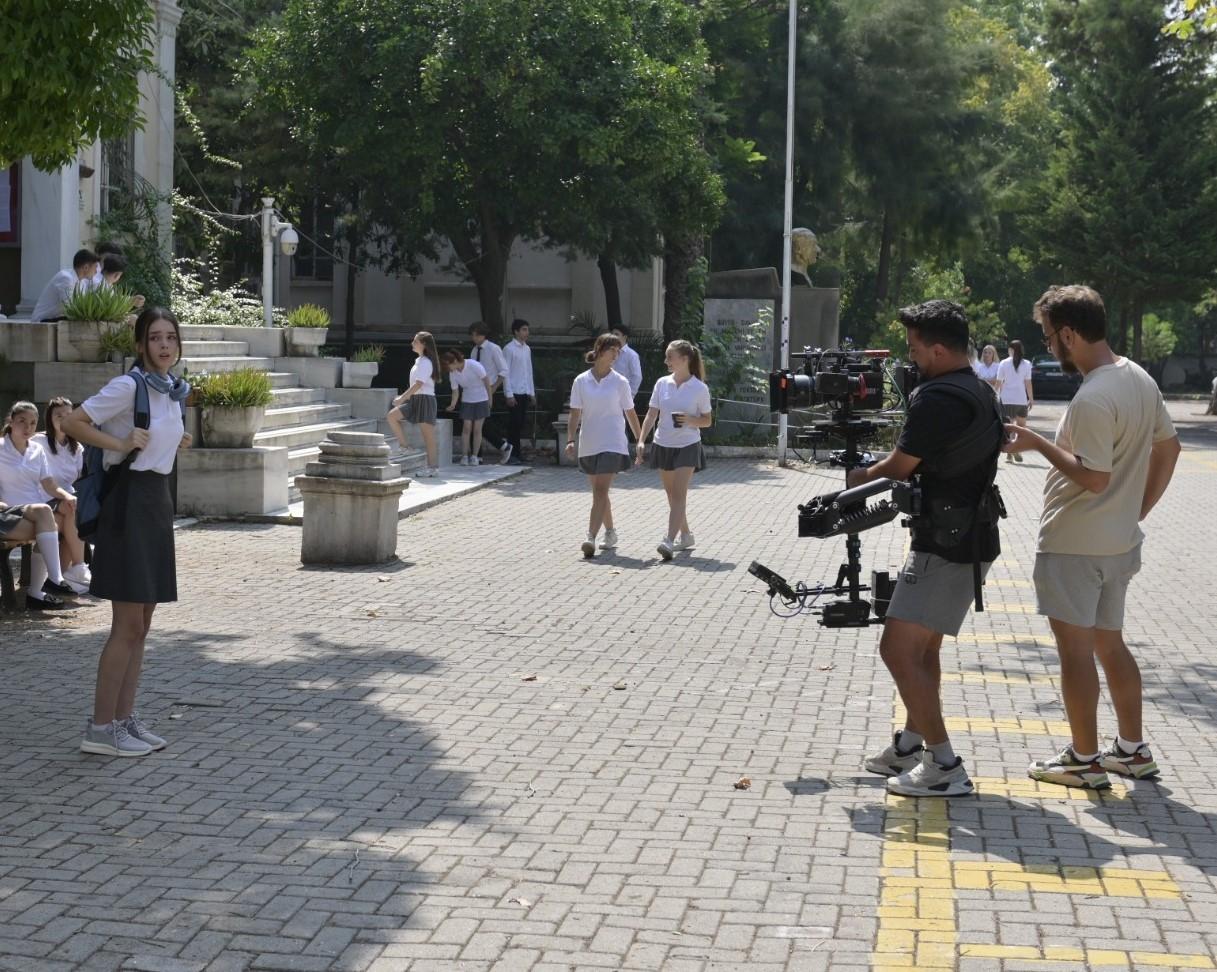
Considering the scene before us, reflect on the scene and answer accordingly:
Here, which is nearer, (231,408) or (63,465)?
Result: (63,465)

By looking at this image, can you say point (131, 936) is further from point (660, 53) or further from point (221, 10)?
point (221, 10)

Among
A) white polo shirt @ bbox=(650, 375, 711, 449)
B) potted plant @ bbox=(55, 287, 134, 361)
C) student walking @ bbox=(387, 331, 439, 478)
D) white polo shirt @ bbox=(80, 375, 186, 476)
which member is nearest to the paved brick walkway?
white polo shirt @ bbox=(80, 375, 186, 476)

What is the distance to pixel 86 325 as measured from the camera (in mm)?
14992

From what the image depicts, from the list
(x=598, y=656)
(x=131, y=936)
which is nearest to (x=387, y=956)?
(x=131, y=936)

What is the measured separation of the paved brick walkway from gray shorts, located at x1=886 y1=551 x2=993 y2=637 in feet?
2.38

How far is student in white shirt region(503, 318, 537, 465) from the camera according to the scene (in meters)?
22.9

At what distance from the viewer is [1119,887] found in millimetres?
5406

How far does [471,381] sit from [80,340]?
7.31 meters

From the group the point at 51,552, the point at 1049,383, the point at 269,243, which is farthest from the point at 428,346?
the point at 1049,383

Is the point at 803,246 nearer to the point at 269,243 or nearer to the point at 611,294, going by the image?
the point at 611,294

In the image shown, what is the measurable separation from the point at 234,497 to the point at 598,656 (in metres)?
6.77

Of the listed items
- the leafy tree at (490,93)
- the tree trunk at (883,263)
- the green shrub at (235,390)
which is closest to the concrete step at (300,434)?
the green shrub at (235,390)

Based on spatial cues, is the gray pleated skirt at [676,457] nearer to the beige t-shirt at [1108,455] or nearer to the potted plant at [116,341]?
the potted plant at [116,341]

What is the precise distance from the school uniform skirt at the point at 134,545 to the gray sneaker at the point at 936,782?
125 inches
